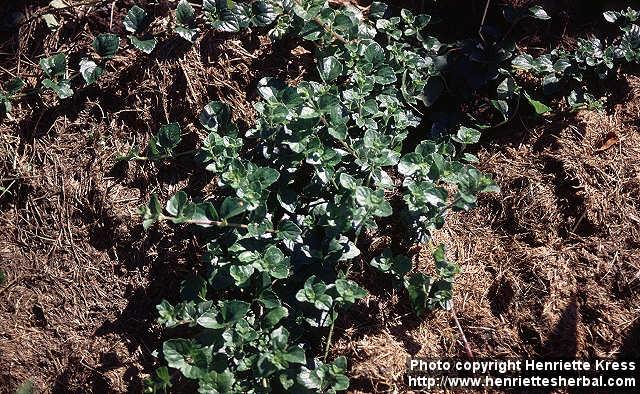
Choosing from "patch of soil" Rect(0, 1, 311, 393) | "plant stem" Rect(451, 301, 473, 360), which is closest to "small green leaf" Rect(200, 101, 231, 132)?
"patch of soil" Rect(0, 1, 311, 393)

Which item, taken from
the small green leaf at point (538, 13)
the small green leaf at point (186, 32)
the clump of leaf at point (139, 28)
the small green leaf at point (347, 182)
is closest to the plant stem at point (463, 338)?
the small green leaf at point (347, 182)

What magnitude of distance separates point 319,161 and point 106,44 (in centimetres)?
121

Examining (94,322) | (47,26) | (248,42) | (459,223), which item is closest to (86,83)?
(47,26)

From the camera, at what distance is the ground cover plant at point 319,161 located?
2.53 meters

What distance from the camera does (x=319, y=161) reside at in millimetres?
2660

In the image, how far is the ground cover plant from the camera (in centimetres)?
253

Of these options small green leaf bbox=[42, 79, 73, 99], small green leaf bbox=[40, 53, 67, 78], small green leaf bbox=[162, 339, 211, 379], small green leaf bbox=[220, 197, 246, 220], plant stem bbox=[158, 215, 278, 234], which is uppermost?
small green leaf bbox=[40, 53, 67, 78]

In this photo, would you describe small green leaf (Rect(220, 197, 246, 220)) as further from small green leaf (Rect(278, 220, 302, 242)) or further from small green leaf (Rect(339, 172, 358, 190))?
small green leaf (Rect(339, 172, 358, 190))

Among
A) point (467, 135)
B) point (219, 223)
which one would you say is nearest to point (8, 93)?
point (219, 223)

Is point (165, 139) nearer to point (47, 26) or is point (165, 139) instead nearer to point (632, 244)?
point (47, 26)

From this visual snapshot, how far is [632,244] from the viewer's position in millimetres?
2824

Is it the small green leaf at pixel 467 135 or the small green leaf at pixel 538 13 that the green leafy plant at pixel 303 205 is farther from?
the small green leaf at pixel 538 13

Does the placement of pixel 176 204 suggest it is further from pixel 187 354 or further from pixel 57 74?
pixel 57 74

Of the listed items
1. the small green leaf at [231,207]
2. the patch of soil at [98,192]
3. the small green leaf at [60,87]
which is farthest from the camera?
the small green leaf at [60,87]
